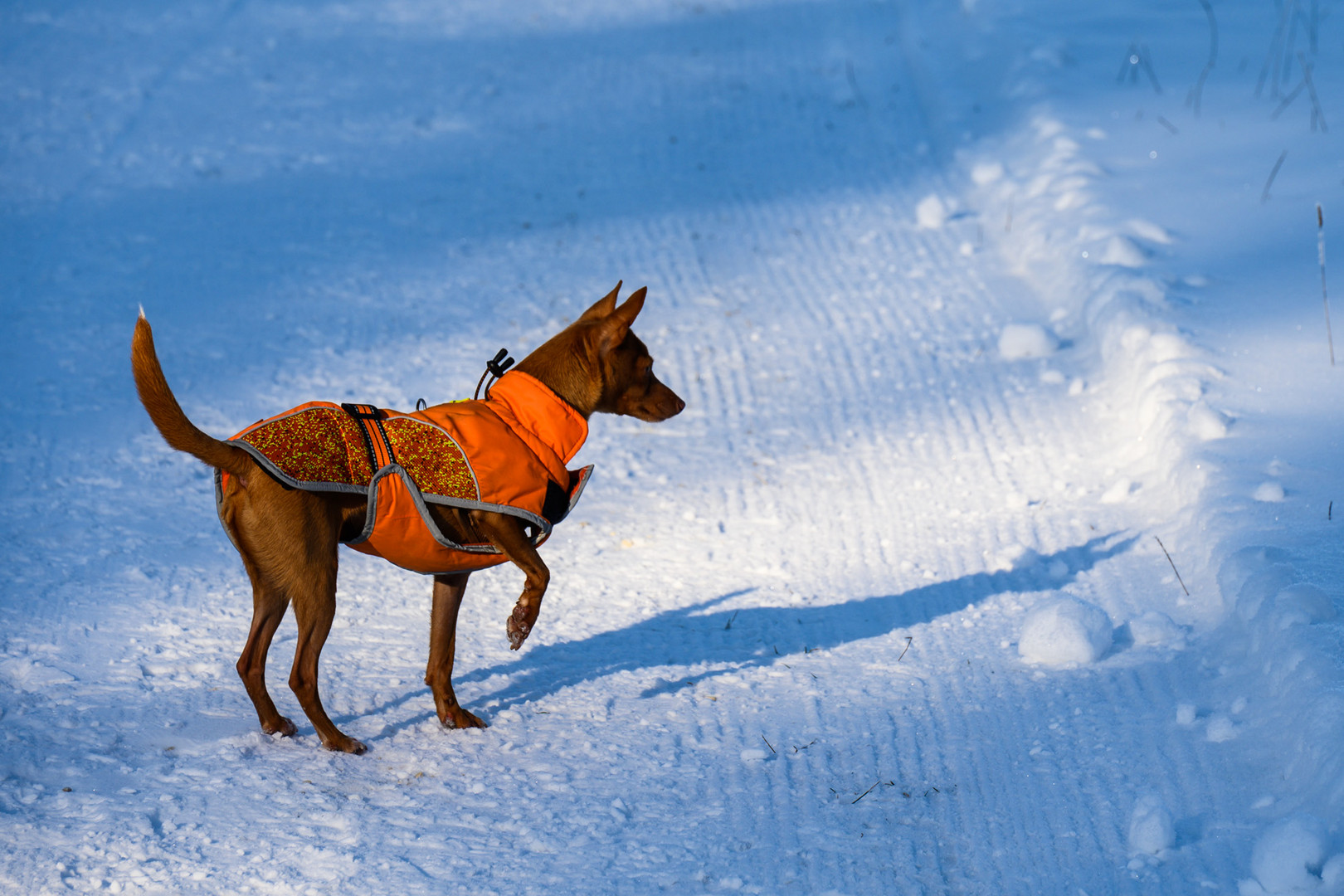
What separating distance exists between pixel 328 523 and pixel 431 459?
37 centimetres

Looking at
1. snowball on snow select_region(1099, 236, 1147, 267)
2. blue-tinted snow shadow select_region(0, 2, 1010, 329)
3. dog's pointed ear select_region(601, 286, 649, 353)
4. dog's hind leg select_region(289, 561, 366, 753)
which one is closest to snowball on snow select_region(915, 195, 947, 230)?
blue-tinted snow shadow select_region(0, 2, 1010, 329)

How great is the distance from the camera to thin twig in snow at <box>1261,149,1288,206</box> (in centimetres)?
764

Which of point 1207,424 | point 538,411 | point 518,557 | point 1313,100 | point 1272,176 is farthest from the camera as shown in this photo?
point 1313,100

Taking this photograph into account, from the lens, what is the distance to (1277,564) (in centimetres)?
405

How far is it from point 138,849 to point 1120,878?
2614 mm

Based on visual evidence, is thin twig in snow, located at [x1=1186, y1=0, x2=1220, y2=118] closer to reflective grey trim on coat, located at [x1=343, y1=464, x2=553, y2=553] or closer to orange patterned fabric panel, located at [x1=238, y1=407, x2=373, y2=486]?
reflective grey trim on coat, located at [x1=343, y1=464, x2=553, y2=553]

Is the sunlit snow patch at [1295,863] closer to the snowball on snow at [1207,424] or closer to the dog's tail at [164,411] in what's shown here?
the snowball on snow at [1207,424]

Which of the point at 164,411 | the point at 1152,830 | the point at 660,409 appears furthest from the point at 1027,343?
the point at 164,411

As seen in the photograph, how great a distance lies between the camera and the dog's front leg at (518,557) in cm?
364

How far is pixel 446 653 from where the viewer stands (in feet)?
12.7

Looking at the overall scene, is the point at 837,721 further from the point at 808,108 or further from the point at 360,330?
the point at 808,108

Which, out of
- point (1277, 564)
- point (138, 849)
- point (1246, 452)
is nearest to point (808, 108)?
point (1246, 452)

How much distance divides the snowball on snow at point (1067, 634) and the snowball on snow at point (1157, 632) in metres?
0.11

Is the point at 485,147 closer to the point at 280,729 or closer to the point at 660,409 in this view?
the point at 660,409
